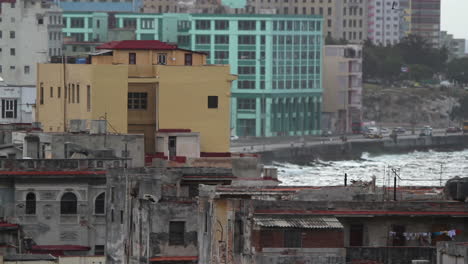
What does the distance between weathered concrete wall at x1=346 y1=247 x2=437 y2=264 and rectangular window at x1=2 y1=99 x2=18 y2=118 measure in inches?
2619

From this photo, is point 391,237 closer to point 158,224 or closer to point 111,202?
point 158,224

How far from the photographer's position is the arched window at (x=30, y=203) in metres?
65.8

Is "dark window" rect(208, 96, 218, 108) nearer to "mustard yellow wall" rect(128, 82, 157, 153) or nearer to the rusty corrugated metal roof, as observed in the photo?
"mustard yellow wall" rect(128, 82, 157, 153)

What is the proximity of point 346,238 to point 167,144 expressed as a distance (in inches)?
1349

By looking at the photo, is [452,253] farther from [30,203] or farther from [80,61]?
[80,61]

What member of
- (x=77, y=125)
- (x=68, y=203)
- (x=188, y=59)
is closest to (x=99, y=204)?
(x=68, y=203)

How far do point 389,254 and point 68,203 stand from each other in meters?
22.0

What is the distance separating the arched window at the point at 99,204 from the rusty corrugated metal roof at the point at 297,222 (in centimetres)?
2042

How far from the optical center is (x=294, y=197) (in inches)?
2158

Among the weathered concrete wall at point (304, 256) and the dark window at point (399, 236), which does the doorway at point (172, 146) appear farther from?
the weathered concrete wall at point (304, 256)

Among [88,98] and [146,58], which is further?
[146,58]

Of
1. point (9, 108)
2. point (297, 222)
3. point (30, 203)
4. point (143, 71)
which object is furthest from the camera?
point (9, 108)

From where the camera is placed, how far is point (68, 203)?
218 feet

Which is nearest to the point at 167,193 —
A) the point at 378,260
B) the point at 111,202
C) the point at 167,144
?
the point at 111,202
